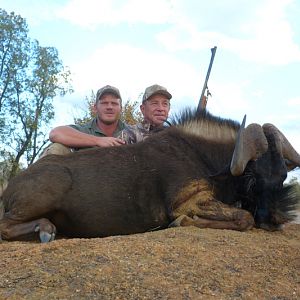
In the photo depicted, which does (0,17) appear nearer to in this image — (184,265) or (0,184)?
(0,184)

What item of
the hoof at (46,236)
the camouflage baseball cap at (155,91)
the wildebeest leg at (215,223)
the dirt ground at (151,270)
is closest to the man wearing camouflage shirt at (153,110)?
the camouflage baseball cap at (155,91)

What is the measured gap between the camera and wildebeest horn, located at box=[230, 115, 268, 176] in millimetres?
5125

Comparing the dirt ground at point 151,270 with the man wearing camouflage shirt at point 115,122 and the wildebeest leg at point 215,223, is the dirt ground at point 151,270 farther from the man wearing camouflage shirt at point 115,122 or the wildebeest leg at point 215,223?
the man wearing camouflage shirt at point 115,122

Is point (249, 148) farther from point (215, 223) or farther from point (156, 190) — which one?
point (156, 190)

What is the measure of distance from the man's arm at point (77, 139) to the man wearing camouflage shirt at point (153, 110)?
2.40 feet

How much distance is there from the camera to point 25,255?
11.5ft

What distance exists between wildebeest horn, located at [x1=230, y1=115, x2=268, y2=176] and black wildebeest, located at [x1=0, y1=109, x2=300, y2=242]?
0.04 ft

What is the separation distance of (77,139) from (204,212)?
6.80 feet

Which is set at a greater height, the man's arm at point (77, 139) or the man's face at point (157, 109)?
the man's face at point (157, 109)

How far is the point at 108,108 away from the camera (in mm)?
7031

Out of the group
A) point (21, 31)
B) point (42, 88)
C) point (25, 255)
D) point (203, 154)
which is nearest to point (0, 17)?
point (21, 31)

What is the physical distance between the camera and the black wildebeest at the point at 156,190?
209 inches

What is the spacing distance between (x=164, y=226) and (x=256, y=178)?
1.16 meters

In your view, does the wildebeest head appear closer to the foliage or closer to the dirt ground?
the dirt ground
